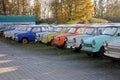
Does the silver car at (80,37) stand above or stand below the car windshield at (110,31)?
below

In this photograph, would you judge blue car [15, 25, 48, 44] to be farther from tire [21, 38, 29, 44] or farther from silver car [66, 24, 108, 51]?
silver car [66, 24, 108, 51]

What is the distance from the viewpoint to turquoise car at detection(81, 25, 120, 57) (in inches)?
537

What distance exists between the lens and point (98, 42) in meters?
13.7

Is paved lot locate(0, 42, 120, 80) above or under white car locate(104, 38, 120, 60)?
under

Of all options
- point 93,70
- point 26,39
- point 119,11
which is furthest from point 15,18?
point 93,70

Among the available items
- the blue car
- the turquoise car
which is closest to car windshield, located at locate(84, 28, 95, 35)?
the turquoise car

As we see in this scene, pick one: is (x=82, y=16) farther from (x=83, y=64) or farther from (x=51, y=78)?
(x=51, y=78)

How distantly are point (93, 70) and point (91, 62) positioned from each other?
79.1 inches

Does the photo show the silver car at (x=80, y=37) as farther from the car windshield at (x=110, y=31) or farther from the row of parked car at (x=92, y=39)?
the car windshield at (x=110, y=31)

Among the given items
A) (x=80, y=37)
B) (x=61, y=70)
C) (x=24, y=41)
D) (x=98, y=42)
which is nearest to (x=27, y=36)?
(x=24, y=41)

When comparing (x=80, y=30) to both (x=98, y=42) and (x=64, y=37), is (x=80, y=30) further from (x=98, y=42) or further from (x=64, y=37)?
(x=98, y=42)

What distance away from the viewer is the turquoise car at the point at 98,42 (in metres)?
13.6

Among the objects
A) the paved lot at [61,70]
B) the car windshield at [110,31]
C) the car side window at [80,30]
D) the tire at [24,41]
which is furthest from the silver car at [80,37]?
the tire at [24,41]

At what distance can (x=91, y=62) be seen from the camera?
43.9 feet
